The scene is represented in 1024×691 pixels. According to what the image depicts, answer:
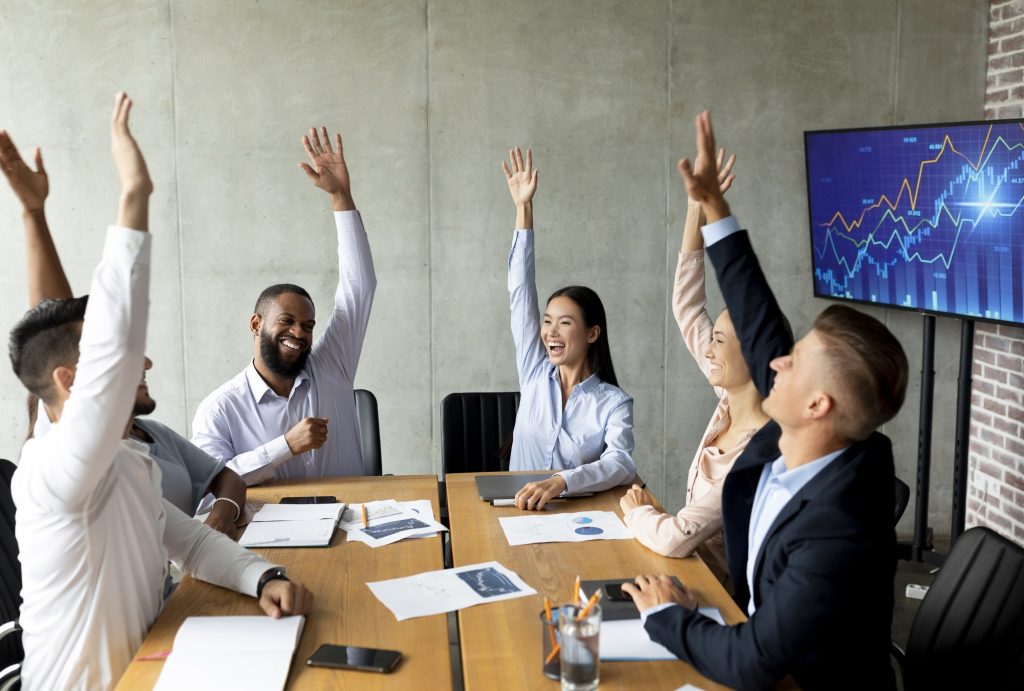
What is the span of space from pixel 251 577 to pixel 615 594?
0.84m

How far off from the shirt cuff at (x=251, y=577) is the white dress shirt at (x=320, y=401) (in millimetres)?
1115

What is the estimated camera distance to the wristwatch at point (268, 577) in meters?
2.14

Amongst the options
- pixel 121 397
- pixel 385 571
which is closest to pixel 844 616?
pixel 385 571

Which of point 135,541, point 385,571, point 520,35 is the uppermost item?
point 520,35

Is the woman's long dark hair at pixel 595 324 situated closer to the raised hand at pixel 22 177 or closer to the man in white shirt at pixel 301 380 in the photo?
the man in white shirt at pixel 301 380

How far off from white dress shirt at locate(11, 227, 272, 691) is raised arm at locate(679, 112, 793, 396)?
1227 mm

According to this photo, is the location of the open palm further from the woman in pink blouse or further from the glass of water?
the glass of water

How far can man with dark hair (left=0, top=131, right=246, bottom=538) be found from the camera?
2.13 metres

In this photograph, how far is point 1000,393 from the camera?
4715 mm

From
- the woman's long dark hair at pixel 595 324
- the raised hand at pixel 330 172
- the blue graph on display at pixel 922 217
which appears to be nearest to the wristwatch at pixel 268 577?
the woman's long dark hair at pixel 595 324

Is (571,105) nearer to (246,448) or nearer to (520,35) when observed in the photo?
(520,35)

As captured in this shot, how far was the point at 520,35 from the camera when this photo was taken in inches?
193

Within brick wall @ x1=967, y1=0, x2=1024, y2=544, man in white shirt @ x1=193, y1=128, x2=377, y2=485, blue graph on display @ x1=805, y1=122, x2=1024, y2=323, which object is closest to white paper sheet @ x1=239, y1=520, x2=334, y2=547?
man in white shirt @ x1=193, y1=128, x2=377, y2=485

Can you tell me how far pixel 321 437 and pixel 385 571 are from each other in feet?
2.82
